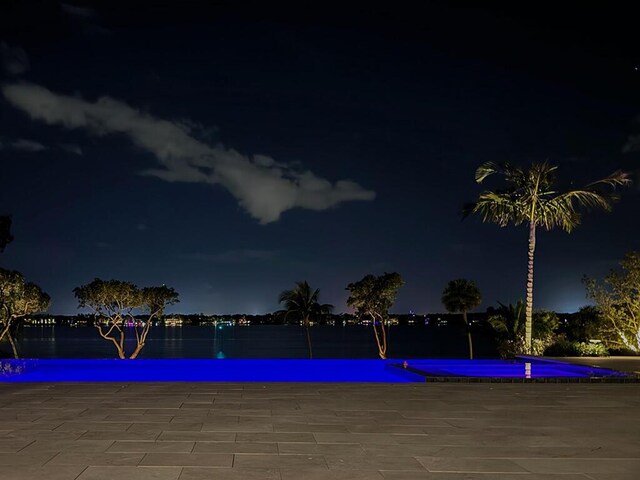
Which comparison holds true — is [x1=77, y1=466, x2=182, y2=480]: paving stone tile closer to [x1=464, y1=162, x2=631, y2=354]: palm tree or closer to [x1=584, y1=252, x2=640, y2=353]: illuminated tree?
[x1=464, y1=162, x2=631, y2=354]: palm tree

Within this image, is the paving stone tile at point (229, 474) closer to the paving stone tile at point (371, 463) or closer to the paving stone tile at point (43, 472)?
the paving stone tile at point (371, 463)

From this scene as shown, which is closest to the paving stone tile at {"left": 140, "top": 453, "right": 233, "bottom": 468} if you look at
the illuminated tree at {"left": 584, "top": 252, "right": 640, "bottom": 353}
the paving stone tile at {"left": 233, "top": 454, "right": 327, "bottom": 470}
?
the paving stone tile at {"left": 233, "top": 454, "right": 327, "bottom": 470}

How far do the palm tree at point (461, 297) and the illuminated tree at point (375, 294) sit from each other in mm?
4918

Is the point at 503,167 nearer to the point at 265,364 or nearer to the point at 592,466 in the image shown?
the point at 265,364

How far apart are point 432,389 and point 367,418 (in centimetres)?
449

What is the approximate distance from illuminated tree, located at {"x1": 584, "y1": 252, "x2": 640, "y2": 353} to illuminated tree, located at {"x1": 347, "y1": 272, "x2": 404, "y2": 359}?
913cm

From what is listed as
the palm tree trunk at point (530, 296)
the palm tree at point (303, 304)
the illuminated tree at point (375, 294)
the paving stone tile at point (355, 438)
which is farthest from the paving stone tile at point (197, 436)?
the palm tree at point (303, 304)

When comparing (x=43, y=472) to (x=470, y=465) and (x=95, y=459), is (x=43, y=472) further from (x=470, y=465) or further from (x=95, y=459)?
(x=470, y=465)

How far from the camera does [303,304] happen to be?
1510 inches

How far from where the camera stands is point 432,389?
14.9 m

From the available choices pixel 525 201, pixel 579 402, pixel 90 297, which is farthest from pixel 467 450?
pixel 90 297

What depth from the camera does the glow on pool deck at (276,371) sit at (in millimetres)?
18234

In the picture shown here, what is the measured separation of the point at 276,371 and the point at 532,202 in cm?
1143

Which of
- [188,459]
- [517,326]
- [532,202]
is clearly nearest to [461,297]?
[517,326]
